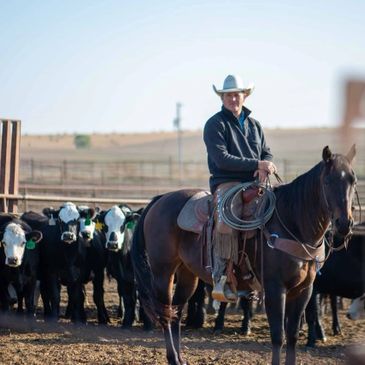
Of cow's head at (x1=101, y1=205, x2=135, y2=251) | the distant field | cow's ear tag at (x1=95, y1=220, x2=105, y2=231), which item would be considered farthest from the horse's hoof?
the distant field

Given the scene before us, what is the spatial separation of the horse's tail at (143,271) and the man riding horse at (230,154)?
1.06 meters

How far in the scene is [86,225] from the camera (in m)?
10.9

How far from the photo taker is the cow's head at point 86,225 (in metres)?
10.8

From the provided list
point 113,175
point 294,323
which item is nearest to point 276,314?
point 294,323

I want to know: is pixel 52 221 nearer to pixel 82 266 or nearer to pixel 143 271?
pixel 82 266

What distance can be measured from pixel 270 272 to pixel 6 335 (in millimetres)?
4213

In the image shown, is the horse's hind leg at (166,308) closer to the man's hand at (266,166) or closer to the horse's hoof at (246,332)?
the man's hand at (266,166)

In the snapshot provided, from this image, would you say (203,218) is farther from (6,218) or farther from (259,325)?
(6,218)

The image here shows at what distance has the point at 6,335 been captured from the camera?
885cm

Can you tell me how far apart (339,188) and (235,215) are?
1015 millimetres

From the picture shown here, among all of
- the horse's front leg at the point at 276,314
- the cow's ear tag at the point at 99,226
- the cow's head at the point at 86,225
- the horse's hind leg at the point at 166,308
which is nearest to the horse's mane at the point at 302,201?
the horse's front leg at the point at 276,314

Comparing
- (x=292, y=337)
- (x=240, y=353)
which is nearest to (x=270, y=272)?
(x=292, y=337)

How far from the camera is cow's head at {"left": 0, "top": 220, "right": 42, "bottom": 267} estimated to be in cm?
972

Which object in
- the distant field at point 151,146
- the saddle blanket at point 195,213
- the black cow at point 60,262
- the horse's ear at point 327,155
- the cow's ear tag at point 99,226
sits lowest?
the black cow at point 60,262
